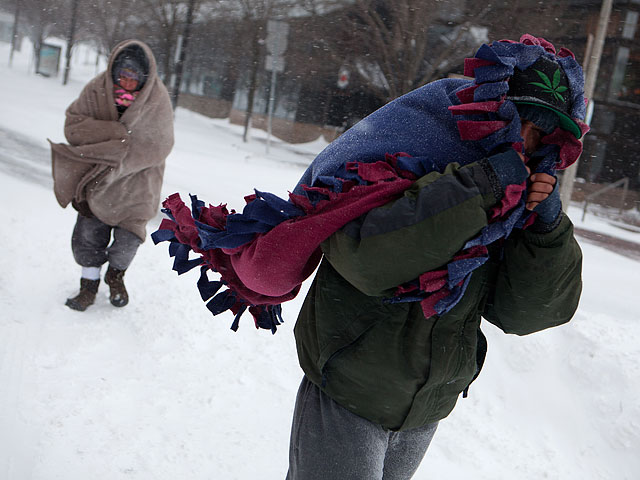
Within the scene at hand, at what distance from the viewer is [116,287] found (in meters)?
4.74

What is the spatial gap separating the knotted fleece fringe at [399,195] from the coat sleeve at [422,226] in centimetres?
4

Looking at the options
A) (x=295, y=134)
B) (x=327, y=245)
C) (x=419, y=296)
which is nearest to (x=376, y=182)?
(x=327, y=245)

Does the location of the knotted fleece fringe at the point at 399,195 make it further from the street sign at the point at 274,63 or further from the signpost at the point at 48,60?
the signpost at the point at 48,60

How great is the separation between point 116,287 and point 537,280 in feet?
12.5

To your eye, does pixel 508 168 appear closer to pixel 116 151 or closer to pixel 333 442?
pixel 333 442

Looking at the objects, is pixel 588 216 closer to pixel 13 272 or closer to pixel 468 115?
pixel 13 272

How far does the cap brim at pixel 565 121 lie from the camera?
4.92 feet

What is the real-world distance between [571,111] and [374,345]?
0.81 metres

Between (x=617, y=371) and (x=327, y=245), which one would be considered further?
(x=617, y=371)

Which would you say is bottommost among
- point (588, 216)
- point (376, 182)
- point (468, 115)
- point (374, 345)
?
point (588, 216)

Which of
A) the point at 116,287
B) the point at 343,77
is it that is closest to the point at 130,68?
the point at 116,287

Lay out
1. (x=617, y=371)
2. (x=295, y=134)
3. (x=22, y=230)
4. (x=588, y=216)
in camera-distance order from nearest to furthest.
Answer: (x=617, y=371), (x=22, y=230), (x=588, y=216), (x=295, y=134)

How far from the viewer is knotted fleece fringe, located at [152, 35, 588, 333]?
144 cm

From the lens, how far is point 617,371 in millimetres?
4246
